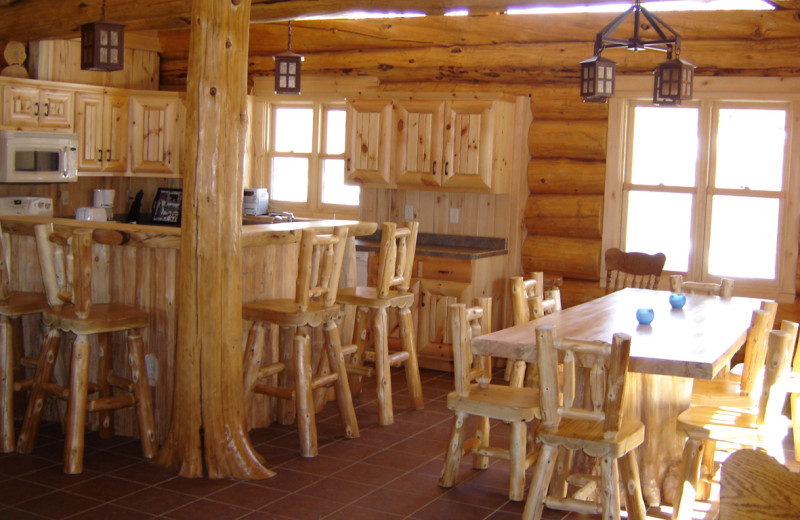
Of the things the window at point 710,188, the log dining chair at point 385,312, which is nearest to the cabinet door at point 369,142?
the log dining chair at point 385,312

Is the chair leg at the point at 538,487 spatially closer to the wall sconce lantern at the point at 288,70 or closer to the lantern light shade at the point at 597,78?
the lantern light shade at the point at 597,78

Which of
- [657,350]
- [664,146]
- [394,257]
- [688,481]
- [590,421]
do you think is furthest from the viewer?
[664,146]

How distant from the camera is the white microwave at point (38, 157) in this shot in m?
6.93

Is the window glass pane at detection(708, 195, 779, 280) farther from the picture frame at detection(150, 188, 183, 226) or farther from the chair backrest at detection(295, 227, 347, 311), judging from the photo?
the picture frame at detection(150, 188, 183, 226)

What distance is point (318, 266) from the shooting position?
4836 mm

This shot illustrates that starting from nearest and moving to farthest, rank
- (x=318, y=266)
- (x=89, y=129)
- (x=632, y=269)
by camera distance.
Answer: (x=318, y=266) < (x=632, y=269) < (x=89, y=129)

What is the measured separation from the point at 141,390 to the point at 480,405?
1.89 metres

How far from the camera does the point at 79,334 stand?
4.37 metres

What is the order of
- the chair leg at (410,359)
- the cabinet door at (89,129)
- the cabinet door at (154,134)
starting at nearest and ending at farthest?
the chair leg at (410,359), the cabinet door at (89,129), the cabinet door at (154,134)

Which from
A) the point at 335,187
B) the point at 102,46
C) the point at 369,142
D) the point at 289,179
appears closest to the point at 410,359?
the point at 369,142

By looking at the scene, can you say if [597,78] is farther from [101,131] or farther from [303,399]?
[101,131]

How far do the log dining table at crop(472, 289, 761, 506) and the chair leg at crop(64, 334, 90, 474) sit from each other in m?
2.03

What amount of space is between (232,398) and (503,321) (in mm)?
3262

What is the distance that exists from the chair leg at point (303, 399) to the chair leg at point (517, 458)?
1177 millimetres
